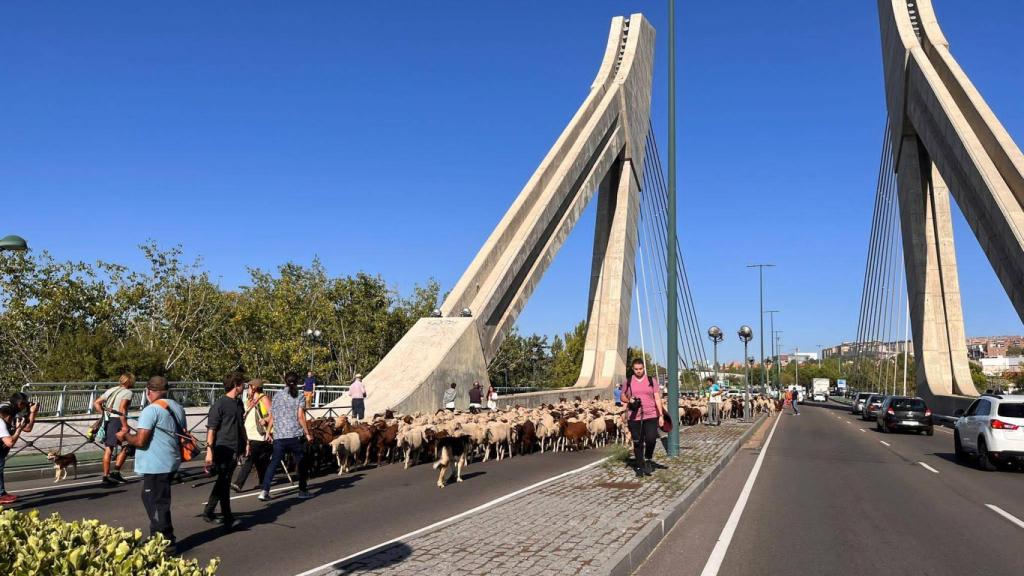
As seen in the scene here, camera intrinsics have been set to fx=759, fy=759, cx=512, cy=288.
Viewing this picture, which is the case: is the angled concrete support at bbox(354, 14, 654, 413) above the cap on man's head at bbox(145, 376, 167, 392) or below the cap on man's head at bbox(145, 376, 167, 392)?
above

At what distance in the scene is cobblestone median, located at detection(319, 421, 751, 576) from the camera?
6.00m

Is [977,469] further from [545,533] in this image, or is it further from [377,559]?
[377,559]

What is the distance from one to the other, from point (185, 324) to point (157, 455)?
118ft

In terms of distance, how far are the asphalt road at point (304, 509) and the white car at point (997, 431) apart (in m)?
7.66

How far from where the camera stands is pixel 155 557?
139 inches

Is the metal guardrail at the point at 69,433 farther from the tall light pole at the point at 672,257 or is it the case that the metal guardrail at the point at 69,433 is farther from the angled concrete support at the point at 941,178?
the angled concrete support at the point at 941,178

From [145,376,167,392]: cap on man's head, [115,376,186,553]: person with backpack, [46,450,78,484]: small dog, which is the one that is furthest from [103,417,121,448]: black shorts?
[145,376,167,392]: cap on man's head

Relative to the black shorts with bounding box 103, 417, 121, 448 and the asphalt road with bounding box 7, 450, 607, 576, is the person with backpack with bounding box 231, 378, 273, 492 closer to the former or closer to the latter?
the asphalt road with bounding box 7, 450, 607, 576

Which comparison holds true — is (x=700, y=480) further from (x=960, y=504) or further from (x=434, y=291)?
(x=434, y=291)

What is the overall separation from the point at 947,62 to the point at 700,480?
3106cm

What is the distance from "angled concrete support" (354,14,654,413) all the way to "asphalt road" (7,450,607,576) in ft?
25.8

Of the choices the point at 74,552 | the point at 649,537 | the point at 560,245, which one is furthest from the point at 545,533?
the point at 560,245

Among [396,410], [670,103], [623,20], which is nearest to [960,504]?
[670,103]

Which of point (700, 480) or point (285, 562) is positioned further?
point (700, 480)
